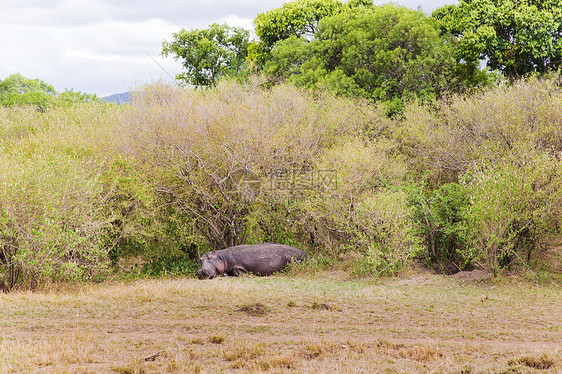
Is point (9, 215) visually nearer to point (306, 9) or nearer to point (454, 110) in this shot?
point (454, 110)

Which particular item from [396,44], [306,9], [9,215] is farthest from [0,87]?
[9,215]

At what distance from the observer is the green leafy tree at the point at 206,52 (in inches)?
1743

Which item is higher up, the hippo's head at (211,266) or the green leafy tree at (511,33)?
the green leafy tree at (511,33)

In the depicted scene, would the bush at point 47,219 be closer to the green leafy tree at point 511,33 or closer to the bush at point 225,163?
the bush at point 225,163

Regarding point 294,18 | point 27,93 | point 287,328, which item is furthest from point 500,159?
point 27,93

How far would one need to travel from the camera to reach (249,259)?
18.0 m

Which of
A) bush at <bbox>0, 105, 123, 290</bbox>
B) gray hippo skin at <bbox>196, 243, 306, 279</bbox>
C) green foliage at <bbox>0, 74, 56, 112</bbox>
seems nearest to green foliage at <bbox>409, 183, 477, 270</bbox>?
gray hippo skin at <bbox>196, 243, 306, 279</bbox>

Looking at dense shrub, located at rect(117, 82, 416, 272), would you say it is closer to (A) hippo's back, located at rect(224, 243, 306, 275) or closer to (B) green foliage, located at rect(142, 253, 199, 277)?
(B) green foliage, located at rect(142, 253, 199, 277)

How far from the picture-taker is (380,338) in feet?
30.1

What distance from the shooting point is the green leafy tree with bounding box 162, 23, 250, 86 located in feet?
145

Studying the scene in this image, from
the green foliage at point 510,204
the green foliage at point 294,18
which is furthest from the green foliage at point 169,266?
the green foliage at point 294,18

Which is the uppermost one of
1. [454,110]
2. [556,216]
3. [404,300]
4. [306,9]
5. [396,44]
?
[306,9]

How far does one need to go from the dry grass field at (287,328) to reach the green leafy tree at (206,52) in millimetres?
33193

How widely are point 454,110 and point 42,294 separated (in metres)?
19.3
